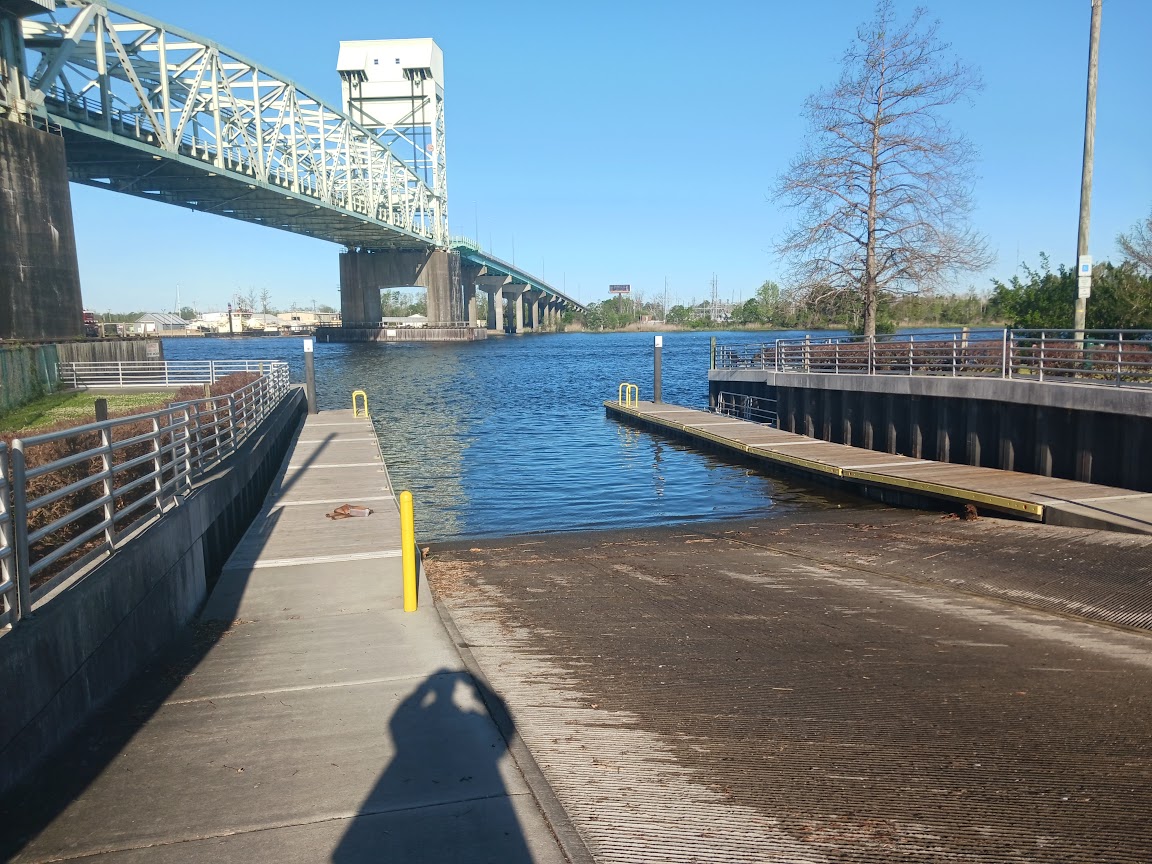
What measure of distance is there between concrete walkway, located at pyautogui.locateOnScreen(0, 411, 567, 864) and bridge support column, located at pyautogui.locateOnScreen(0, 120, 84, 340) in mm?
38731

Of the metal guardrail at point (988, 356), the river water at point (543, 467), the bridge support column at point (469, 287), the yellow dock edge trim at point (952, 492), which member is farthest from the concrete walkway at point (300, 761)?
the bridge support column at point (469, 287)

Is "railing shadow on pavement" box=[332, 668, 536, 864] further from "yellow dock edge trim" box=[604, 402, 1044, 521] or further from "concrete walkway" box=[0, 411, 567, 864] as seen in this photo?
"yellow dock edge trim" box=[604, 402, 1044, 521]

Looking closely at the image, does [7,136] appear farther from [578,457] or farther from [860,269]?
[860,269]

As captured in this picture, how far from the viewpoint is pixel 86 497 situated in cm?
1033

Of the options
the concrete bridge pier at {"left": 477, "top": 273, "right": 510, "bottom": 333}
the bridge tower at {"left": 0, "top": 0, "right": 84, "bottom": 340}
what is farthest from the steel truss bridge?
the concrete bridge pier at {"left": 477, "top": 273, "right": 510, "bottom": 333}

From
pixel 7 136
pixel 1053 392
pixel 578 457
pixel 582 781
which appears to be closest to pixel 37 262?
pixel 7 136

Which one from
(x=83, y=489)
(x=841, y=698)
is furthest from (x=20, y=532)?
(x=841, y=698)

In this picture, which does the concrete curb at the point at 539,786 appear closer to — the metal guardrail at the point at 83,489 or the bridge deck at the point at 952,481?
the metal guardrail at the point at 83,489

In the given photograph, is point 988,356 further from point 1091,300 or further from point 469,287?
point 469,287

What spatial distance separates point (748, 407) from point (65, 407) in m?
25.7

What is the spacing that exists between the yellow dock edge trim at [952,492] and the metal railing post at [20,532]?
12995 mm

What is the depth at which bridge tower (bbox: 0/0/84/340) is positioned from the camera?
40.2 metres

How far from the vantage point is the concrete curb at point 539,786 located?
432cm

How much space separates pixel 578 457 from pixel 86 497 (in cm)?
1870
